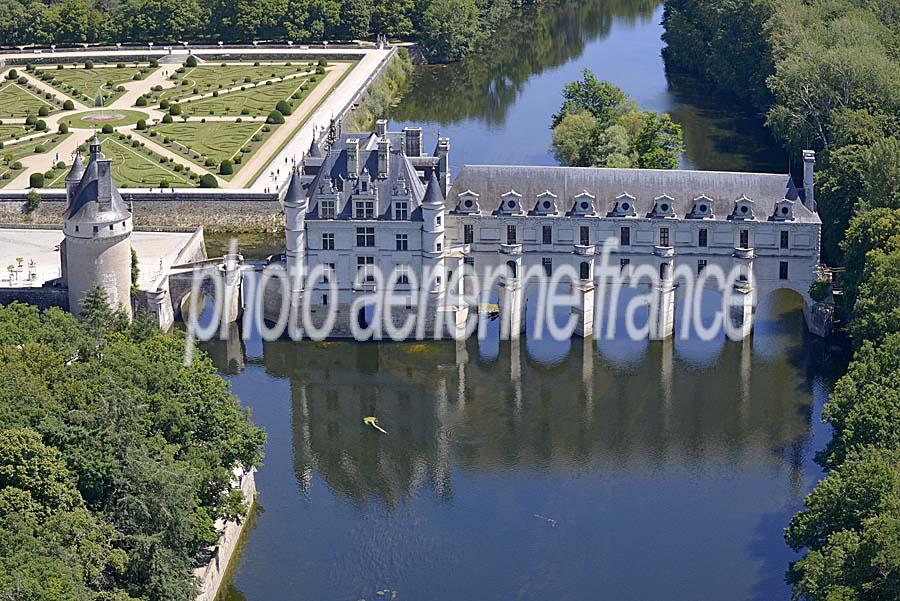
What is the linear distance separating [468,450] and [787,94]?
159ft

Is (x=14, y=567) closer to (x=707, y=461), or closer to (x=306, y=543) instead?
(x=306, y=543)

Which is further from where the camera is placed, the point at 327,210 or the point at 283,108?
the point at 283,108

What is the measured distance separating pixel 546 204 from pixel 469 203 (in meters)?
3.74

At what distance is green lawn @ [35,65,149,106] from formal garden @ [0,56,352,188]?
8cm

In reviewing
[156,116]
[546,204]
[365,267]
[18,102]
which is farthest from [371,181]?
[18,102]

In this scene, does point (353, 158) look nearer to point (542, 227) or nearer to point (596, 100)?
point (542, 227)

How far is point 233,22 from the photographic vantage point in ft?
527

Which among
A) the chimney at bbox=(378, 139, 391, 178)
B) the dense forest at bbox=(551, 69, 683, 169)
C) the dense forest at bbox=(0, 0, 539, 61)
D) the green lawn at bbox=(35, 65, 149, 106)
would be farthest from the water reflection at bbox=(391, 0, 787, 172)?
the chimney at bbox=(378, 139, 391, 178)

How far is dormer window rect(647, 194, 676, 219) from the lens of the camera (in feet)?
286

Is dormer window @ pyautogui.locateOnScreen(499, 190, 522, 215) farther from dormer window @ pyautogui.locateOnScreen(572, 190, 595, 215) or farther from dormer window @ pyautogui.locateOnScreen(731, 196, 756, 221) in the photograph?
dormer window @ pyautogui.locateOnScreen(731, 196, 756, 221)

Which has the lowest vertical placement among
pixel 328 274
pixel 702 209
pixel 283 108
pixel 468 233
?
pixel 328 274

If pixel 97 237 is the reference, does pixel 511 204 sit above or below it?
above

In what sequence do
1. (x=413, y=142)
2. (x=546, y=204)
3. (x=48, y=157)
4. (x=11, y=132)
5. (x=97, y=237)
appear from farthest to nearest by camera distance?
(x=11, y=132), (x=48, y=157), (x=413, y=142), (x=546, y=204), (x=97, y=237)

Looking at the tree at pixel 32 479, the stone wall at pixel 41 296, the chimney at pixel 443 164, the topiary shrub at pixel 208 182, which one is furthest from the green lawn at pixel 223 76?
the tree at pixel 32 479
